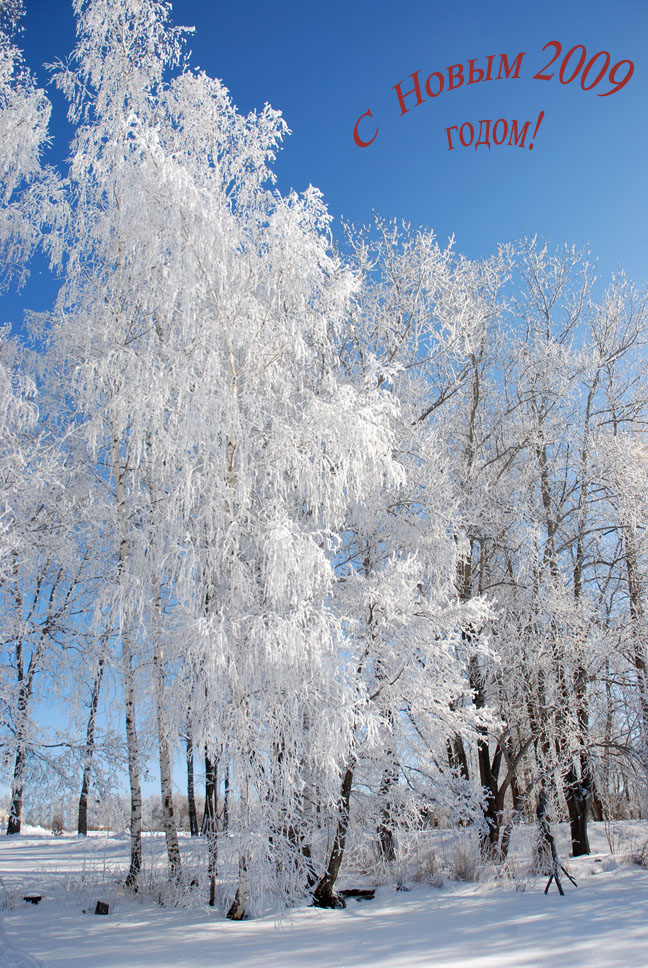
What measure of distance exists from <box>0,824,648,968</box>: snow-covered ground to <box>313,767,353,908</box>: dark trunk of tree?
0.76 feet

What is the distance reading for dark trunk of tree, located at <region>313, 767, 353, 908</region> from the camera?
23.9 ft

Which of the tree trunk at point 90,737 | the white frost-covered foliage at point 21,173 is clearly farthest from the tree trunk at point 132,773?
the white frost-covered foliage at point 21,173

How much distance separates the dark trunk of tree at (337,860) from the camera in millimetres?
7285

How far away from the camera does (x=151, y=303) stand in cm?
859

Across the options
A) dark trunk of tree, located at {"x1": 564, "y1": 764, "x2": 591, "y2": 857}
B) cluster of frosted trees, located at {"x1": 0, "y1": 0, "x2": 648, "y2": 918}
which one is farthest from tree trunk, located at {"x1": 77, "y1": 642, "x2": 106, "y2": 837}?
dark trunk of tree, located at {"x1": 564, "y1": 764, "x2": 591, "y2": 857}

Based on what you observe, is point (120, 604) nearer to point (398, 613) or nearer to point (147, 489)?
point (147, 489)

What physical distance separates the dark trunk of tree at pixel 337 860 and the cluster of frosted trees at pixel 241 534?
0.03m

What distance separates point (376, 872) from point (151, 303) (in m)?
7.91

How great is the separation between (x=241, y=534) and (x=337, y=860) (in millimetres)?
3680

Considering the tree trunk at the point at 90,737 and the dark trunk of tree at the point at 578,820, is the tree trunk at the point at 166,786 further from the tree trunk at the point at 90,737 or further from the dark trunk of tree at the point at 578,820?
the dark trunk of tree at the point at 578,820

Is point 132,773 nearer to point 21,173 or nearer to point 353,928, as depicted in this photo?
point 353,928

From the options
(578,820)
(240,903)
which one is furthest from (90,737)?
(578,820)

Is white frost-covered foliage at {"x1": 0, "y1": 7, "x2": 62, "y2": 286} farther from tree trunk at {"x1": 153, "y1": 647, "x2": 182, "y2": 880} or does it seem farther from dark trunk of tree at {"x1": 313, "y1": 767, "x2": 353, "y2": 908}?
dark trunk of tree at {"x1": 313, "y1": 767, "x2": 353, "y2": 908}

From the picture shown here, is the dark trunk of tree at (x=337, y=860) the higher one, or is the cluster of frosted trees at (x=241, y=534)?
the cluster of frosted trees at (x=241, y=534)
